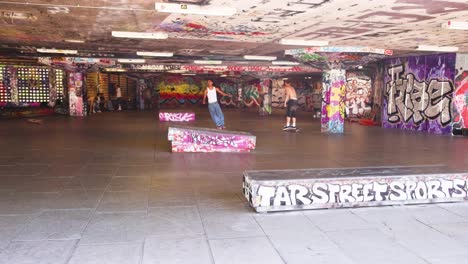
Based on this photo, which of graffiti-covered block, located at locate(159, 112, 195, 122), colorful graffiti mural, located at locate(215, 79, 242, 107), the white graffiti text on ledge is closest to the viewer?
the white graffiti text on ledge

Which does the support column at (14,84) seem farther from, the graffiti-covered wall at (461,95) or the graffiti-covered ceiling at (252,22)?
the graffiti-covered wall at (461,95)

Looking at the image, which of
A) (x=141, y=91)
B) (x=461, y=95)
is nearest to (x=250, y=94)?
(x=141, y=91)

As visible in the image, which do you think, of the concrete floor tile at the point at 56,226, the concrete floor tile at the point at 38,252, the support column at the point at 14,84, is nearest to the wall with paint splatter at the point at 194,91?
the support column at the point at 14,84

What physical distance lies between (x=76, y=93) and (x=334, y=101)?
17139 millimetres

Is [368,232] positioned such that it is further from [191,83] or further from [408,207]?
[191,83]

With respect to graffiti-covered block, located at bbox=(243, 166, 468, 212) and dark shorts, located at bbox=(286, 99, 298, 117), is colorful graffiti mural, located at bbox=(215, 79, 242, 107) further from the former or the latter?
graffiti-covered block, located at bbox=(243, 166, 468, 212)

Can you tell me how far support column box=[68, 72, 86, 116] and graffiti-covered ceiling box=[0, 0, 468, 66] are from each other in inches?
439

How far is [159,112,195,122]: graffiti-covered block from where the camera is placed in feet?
71.0

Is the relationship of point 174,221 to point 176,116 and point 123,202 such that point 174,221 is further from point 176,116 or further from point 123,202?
point 176,116

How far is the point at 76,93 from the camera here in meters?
25.1

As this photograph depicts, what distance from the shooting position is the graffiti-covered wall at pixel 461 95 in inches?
590

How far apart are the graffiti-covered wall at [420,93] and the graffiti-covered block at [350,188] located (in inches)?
456

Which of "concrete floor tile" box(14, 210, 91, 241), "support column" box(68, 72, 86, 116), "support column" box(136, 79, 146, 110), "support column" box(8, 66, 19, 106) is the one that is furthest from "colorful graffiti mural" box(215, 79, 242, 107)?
"concrete floor tile" box(14, 210, 91, 241)

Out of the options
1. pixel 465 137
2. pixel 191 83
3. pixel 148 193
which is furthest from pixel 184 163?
pixel 191 83
